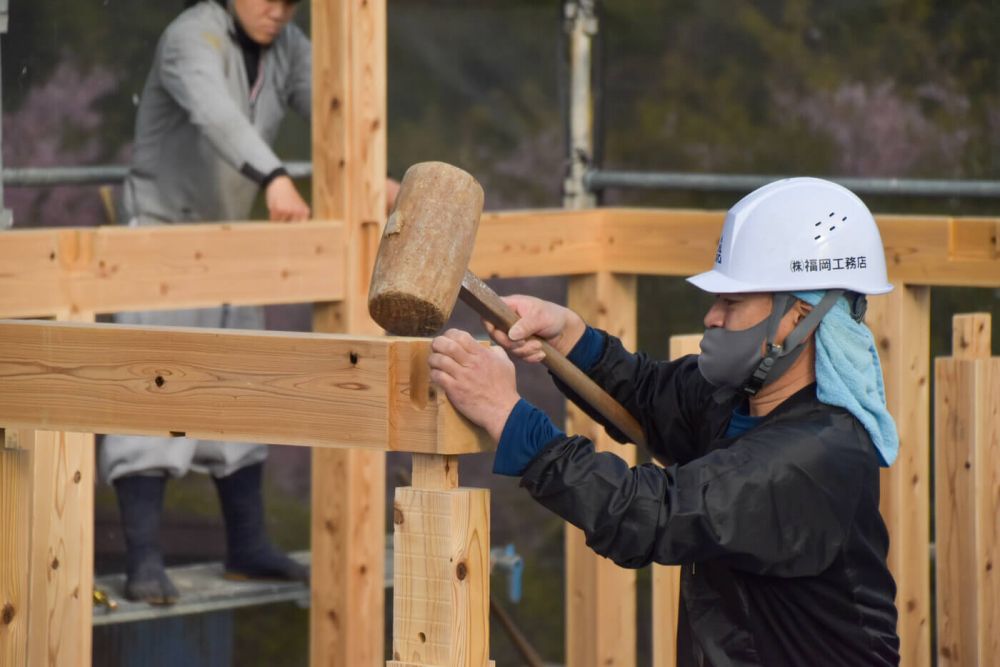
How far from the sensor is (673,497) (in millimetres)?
2922

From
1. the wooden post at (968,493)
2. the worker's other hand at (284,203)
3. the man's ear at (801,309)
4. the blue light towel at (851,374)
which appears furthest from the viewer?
the worker's other hand at (284,203)

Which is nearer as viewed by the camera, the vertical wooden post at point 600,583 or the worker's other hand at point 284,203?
the worker's other hand at point 284,203

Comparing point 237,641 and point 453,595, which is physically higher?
point 453,595

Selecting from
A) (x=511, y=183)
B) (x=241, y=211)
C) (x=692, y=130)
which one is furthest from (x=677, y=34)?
(x=241, y=211)

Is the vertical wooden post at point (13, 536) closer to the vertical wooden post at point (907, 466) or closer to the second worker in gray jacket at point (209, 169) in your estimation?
the second worker in gray jacket at point (209, 169)

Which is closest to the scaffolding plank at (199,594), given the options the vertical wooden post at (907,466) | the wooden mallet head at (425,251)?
the vertical wooden post at (907,466)

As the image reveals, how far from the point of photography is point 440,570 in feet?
8.80

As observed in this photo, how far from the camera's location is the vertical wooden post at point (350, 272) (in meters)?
5.06

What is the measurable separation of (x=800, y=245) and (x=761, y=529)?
0.58 m

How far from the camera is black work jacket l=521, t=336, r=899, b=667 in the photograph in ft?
9.43

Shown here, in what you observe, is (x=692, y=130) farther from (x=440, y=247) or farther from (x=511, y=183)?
(x=440, y=247)

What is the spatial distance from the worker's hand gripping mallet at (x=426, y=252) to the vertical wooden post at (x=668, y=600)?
0.96m

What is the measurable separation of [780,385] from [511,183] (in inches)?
167

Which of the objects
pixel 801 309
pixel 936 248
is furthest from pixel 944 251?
pixel 801 309
